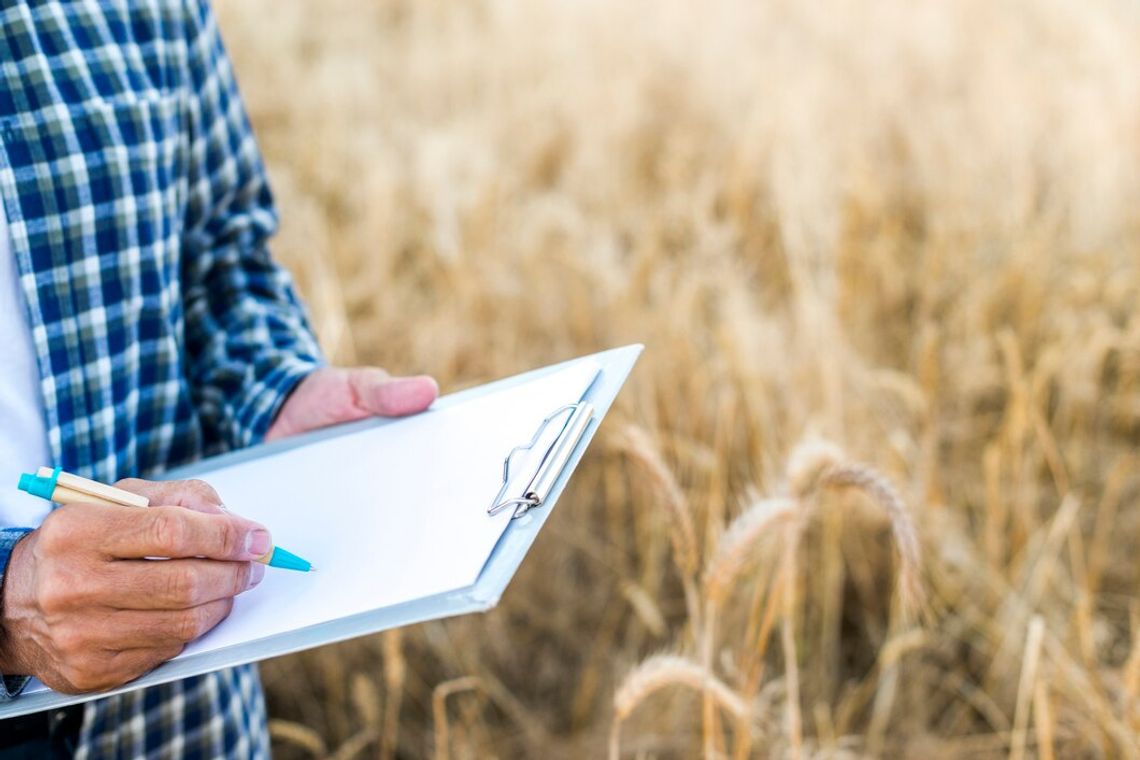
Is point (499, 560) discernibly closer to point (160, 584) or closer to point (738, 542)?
point (160, 584)

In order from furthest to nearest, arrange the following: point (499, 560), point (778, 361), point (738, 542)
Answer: point (778, 361)
point (738, 542)
point (499, 560)

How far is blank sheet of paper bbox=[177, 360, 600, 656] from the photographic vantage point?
0.75 metres

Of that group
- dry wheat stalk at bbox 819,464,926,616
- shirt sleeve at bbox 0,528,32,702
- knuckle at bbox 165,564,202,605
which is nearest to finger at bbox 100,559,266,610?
knuckle at bbox 165,564,202,605

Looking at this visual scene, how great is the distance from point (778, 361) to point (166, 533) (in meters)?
1.66

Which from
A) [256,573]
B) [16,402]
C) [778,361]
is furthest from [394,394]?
[778,361]

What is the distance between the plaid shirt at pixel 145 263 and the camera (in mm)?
969

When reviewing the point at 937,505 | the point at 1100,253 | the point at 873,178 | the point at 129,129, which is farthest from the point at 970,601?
the point at 129,129

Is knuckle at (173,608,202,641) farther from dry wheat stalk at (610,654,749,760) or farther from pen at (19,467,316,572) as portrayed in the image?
dry wheat stalk at (610,654,749,760)

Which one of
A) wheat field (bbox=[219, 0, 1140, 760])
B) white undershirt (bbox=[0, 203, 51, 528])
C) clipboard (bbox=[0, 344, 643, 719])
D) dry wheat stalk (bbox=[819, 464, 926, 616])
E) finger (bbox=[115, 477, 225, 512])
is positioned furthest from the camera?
wheat field (bbox=[219, 0, 1140, 760])

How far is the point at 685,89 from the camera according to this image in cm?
389

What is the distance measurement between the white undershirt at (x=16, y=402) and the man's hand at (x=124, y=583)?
19 cm

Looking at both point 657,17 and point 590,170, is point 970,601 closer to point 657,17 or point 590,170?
point 590,170

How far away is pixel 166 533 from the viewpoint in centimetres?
73

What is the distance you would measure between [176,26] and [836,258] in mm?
1754
